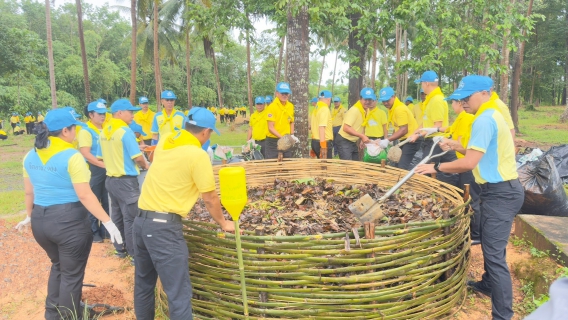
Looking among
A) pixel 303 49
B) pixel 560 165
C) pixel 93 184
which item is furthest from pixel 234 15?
pixel 560 165

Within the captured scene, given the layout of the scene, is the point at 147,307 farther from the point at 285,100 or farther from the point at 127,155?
the point at 285,100

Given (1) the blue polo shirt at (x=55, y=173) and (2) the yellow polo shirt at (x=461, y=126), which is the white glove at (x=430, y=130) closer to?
(2) the yellow polo shirt at (x=461, y=126)

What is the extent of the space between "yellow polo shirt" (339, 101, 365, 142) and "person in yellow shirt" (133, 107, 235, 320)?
141 inches

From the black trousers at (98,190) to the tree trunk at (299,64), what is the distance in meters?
2.80

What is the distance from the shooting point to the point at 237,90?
3825 cm

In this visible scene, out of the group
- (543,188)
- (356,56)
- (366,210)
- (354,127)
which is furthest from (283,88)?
(543,188)

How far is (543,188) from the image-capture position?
14.7 ft

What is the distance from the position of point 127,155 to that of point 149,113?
450 centimetres

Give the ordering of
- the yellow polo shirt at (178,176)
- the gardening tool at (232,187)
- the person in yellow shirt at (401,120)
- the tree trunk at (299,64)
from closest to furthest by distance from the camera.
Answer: the gardening tool at (232,187), the yellow polo shirt at (178,176), the person in yellow shirt at (401,120), the tree trunk at (299,64)

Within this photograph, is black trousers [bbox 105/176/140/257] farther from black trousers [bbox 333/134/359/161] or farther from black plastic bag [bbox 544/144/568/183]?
black plastic bag [bbox 544/144/568/183]

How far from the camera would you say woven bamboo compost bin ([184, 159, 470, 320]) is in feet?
8.55

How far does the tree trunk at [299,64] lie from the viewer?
576 centimetres

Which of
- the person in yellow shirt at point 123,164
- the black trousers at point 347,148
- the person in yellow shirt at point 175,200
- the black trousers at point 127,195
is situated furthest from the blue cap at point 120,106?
the black trousers at point 347,148

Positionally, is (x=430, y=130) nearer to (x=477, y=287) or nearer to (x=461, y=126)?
(x=461, y=126)
